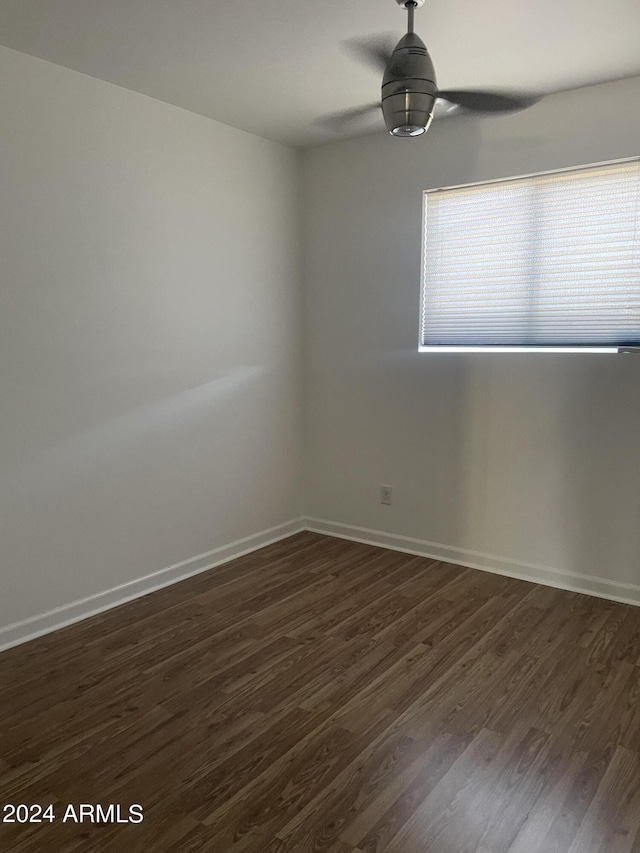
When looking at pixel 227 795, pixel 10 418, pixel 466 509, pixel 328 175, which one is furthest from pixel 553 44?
pixel 227 795

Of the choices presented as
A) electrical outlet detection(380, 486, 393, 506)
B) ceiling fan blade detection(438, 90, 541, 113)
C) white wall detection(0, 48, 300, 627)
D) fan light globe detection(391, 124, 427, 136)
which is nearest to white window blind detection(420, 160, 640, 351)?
ceiling fan blade detection(438, 90, 541, 113)

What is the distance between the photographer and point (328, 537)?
4.27m

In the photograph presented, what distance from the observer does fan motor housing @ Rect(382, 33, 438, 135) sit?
81.3 inches

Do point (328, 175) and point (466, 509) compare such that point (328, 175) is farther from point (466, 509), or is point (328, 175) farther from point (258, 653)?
point (258, 653)

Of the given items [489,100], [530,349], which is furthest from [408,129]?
[530,349]

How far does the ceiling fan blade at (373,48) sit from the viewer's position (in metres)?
2.50

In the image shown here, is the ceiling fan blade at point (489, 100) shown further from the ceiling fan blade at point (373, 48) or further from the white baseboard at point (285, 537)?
the white baseboard at point (285, 537)

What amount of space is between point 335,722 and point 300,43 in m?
2.59

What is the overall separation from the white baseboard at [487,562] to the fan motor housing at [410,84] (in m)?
2.39

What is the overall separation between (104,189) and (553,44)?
204cm

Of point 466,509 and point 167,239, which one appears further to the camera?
point 466,509

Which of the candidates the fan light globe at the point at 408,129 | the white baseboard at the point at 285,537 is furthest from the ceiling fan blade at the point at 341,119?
the white baseboard at the point at 285,537

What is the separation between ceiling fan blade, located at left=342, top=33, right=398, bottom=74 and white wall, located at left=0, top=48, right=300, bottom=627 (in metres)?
1.12

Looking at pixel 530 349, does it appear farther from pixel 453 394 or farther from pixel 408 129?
pixel 408 129
